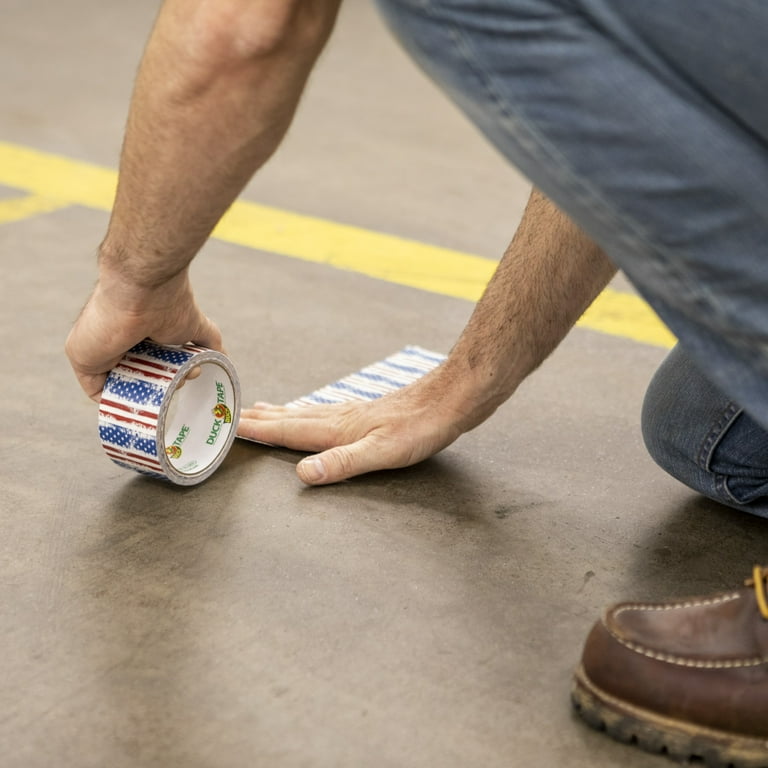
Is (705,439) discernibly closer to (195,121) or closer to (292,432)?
(292,432)

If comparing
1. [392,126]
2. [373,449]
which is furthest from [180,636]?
[392,126]

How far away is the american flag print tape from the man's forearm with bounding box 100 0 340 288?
0.65 m

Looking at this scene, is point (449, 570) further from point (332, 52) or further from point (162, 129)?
point (332, 52)

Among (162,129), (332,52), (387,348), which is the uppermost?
(162,129)

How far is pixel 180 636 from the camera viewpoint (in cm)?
140

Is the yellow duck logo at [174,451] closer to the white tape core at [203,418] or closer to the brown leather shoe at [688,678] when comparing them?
the white tape core at [203,418]

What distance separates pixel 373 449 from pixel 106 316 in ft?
1.55

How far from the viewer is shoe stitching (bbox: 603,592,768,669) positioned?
1225 millimetres

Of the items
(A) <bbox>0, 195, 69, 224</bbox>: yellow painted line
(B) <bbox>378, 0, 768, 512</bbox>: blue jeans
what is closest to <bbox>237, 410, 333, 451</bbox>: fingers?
(B) <bbox>378, 0, 768, 512</bbox>: blue jeans

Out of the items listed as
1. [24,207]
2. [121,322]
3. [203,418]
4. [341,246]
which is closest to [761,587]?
[121,322]

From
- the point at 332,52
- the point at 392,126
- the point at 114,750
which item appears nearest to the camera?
the point at 114,750

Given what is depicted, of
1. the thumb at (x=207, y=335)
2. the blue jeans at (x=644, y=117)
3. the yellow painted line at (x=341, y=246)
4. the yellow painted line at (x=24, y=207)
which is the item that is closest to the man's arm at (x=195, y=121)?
the blue jeans at (x=644, y=117)

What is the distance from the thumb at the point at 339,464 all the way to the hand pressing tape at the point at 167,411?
0.46 ft

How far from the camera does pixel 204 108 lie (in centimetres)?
124
